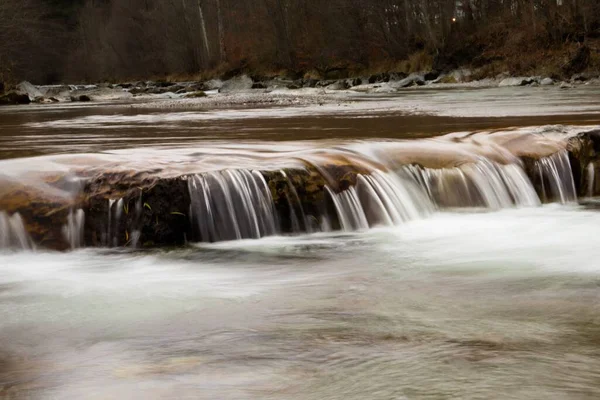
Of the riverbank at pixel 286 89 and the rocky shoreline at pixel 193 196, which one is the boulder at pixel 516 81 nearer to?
the riverbank at pixel 286 89

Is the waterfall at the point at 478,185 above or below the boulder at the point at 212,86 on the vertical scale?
below

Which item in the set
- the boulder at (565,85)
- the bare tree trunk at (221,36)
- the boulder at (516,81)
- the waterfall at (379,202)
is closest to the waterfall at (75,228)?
the waterfall at (379,202)

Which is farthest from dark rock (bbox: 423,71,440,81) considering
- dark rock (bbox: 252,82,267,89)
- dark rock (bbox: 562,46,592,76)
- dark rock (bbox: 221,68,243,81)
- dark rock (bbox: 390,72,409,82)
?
dark rock (bbox: 221,68,243,81)

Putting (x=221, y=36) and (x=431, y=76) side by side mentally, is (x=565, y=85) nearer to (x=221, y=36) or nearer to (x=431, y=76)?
(x=431, y=76)

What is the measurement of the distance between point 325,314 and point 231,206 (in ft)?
6.83

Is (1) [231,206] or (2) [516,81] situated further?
(2) [516,81]

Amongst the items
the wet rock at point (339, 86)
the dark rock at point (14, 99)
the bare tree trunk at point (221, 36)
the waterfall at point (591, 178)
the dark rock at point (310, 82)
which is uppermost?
the bare tree trunk at point (221, 36)

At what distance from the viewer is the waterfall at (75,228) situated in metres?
5.45

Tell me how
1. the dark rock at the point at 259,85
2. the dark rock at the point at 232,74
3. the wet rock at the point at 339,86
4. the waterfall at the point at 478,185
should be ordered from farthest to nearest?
the dark rock at the point at 232,74 → the dark rock at the point at 259,85 → the wet rock at the point at 339,86 → the waterfall at the point at 478,185

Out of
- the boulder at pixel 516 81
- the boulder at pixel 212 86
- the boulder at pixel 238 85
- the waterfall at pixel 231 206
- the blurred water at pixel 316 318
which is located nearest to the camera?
the blurred water at pixel 316 318

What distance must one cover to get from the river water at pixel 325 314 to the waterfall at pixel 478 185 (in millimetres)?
97

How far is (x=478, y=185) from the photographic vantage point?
686 centimetres

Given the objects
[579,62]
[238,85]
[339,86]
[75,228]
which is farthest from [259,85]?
[75,228]

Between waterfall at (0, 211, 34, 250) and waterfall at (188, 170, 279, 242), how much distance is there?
3.47 ft
